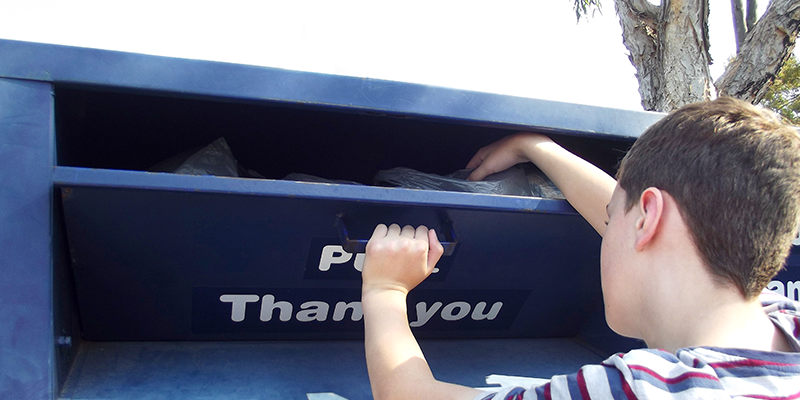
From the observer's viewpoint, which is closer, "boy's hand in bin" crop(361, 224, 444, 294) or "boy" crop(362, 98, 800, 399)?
"boy" crop(362, 98, 800, 399)

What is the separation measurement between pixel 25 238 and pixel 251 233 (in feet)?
1.22

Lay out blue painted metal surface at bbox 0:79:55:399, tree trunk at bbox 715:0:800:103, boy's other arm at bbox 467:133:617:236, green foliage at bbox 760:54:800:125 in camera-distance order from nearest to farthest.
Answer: blue painted metal surface at bbox 0:79:55:399, boy's other arm at bbox 467:133:617:236, tree trunk at bbox 715:0:800:103, green foliage at bbox 760:54:800:125

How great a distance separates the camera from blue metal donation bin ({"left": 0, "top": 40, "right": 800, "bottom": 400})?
2.83 ft

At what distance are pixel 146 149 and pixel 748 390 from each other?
1299mm

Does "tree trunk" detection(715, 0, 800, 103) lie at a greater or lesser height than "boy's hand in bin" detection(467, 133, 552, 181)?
greater

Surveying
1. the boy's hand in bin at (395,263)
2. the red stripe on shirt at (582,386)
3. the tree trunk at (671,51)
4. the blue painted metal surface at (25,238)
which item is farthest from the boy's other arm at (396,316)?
the tree trunk at (671,51)

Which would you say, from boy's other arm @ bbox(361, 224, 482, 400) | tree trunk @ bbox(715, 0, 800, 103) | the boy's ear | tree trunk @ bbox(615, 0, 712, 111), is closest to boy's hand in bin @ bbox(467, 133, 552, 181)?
boy's other arm @ bbox(361, 224, 482, 400)

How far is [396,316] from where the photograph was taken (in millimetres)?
878

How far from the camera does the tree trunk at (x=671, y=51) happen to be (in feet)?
17.0

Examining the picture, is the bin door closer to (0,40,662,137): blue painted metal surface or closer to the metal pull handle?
the metal pull handle

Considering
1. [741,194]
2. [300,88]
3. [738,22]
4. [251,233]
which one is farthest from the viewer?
[738,22]

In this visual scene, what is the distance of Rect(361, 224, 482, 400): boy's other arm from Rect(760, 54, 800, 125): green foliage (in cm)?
1214

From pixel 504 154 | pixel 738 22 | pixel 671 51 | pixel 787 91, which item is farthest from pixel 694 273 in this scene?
pixel 787 91

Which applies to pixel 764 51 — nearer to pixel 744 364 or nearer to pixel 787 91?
pixel 744 364
